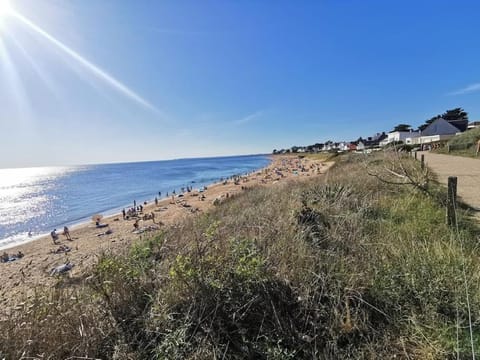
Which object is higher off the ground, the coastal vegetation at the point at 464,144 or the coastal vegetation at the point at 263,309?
the coastal vegetation at the point at 464,144

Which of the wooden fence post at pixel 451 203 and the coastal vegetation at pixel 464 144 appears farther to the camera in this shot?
the coastal vegetation at pixel 464 144

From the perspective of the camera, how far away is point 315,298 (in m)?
2.67

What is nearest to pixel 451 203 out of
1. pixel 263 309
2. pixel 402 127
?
pixel 263 309

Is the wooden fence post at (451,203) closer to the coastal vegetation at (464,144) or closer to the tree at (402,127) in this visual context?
the coastal vegetation at (464,144)

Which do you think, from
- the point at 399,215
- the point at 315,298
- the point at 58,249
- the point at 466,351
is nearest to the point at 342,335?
the point at 315,298

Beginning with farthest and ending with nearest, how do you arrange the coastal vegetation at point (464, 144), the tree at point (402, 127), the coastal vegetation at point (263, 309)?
the tree at point (402, 127) < the coastal vegetation at point (464, 144) < the coastal vegetation at point (263, 309)

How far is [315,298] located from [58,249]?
44.6ft

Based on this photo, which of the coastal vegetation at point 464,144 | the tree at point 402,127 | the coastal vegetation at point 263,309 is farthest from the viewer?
the tree at point 402,127

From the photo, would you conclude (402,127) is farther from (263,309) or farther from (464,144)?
(263,309)

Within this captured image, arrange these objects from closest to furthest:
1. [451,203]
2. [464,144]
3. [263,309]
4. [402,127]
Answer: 1. [263,309]
2. [451,203]
3. [464,144]
4. [402,127]

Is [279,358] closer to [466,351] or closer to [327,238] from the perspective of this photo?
[466,351]

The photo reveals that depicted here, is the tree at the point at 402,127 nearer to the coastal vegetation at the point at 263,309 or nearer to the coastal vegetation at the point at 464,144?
the coastal vegetation at the point at 464,144

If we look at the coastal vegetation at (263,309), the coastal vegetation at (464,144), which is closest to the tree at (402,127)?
the coastal vegetation at (464,144)

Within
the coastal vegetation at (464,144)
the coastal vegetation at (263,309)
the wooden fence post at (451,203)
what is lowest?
the coastal vegetation at (263,309)
